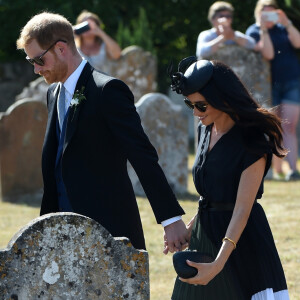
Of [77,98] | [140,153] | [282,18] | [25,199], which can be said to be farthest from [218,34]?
[140,153]

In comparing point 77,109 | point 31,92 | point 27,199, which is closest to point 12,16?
point 31,92

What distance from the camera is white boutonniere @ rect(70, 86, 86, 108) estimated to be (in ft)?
14.8

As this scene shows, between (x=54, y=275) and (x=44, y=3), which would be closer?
(x=54, y=275)

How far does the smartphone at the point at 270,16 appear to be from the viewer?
11.0 metres

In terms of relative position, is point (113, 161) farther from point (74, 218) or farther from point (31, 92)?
point (31, 92)

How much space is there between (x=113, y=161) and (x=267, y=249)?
89 cm

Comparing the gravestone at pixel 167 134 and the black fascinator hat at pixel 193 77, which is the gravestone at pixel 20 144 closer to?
the gravestone at pixel 167 134

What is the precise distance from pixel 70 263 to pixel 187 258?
56cm

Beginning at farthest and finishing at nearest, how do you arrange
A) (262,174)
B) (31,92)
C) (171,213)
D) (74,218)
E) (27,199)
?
(31,92), (27,199), (171,213), (262,174), (74,218)

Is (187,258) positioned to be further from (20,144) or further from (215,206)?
(20,144)

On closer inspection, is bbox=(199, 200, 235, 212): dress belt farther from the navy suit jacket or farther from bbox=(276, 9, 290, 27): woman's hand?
bbox=(276, 9, 290, 27): woman's hand

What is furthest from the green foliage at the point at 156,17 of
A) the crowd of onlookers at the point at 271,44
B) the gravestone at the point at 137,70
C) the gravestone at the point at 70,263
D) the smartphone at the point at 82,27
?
the gravestone at the point at 70,263

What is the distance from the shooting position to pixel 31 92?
47.5ft

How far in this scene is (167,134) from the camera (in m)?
10.6
